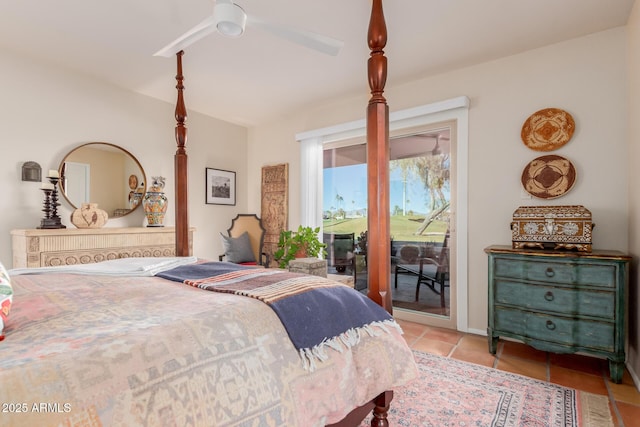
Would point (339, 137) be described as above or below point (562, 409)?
above

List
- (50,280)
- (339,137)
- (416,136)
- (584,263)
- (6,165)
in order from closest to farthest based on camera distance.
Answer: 1. (50,280)
2. (584,263)
3. (6,165)
4. (416,136)
5. (339,137)

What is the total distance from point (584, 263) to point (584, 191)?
0.70 m

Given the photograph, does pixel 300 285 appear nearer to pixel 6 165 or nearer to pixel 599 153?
pixel 599 153

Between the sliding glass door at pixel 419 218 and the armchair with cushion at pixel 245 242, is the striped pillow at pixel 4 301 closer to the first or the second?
the sliding glass door at pixel 419 218

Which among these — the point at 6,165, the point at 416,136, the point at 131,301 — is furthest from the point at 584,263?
the point at 6,165

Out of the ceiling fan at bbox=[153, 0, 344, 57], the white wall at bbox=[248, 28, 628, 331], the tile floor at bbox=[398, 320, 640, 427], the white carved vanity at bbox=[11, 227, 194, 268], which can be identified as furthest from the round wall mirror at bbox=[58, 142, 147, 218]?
the tile floor at bbox=[398, 320, 640, 427]

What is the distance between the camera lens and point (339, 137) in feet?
12.9

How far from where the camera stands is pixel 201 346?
817 millimetres

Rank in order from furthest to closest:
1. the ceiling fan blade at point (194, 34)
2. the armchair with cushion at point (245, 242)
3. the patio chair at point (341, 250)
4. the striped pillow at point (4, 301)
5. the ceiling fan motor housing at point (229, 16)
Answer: the armchair with cushion at point (245, 242) < the patio chair at point (341, 250) < the ceiling fan blade at point (194, 34) < the ceiling fan motor housing at point (229, 16) < the striped pillow at point (4, 301)

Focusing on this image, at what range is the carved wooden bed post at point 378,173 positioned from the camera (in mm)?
1490

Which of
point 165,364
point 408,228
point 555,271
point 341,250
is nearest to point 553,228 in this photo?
point 555,271

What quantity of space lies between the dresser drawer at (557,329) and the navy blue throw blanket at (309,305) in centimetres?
158

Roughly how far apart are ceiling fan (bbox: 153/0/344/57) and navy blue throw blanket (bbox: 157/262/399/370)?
1.28 m

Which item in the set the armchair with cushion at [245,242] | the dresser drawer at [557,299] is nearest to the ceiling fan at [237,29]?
the dresser drawer at [557,299]
